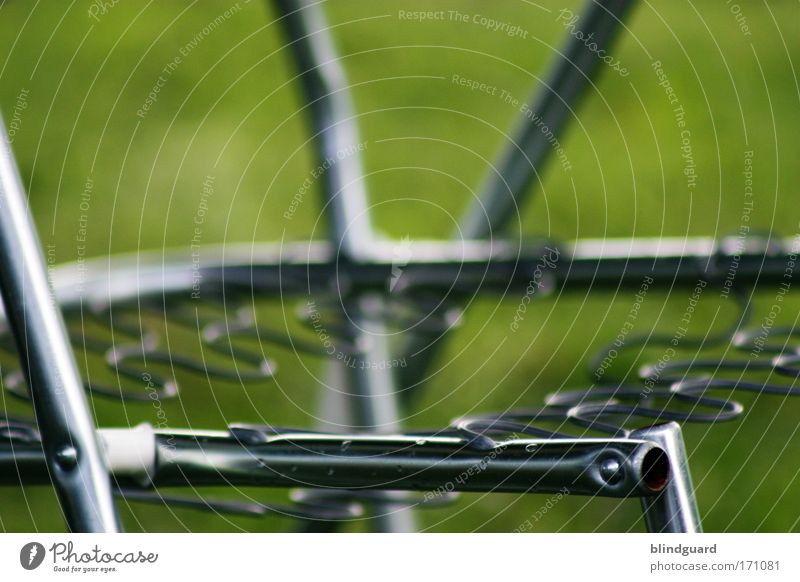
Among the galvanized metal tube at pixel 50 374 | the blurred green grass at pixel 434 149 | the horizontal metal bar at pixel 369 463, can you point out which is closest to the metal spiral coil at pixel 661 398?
the horizontal metal bar at pixel 369 463

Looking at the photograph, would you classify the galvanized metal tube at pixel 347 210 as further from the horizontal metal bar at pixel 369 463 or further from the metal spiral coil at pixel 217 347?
the horizontal metal bar at pixel 369 463

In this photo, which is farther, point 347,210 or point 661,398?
point 347,210

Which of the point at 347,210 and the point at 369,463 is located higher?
the point at 347,210

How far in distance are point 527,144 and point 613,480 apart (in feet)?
1.28

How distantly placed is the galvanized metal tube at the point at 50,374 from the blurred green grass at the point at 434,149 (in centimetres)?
63

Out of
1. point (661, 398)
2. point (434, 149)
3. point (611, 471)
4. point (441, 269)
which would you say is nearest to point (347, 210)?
point (441, 269)

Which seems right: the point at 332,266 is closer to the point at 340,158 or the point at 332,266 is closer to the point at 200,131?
the point at 340,158

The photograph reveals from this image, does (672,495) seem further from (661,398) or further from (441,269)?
(441,269)

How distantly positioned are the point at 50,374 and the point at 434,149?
1.14m

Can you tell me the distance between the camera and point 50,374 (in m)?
0.34

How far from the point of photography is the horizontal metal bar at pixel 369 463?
334 millimetres

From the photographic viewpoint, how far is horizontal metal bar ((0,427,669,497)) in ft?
1.10

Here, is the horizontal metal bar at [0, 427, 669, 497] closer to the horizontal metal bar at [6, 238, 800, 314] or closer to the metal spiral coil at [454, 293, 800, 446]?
the metal spiral coil at [454, 293, 800, 446]

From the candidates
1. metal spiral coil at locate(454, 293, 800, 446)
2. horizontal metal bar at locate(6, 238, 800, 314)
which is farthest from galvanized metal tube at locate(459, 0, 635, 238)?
metal spiral coil at locate(454, 293, 800, 446)
